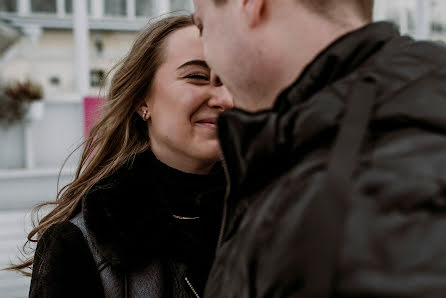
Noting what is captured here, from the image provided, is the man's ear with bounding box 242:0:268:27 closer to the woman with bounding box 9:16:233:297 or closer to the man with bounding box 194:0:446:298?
the man with bounding box 194:0:446:298

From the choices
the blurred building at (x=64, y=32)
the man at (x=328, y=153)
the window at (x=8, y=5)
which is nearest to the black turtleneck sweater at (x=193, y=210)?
the man at (x=328, y=153)

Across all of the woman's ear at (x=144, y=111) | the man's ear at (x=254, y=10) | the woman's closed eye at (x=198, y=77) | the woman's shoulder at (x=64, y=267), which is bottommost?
the woman's shoulder at (x=64, y=267)

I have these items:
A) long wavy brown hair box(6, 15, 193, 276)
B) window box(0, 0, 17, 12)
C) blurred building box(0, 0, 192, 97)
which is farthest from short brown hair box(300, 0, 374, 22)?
window box(0, 0, 17, 12)

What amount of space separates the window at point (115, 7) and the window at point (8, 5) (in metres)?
1.80

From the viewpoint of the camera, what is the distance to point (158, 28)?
223 centimetres

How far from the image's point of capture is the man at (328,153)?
0.69 m

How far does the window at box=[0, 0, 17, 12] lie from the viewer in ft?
31.9

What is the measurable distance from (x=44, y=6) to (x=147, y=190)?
9499 millimetres

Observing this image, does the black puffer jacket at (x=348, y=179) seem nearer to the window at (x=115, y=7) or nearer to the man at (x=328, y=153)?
the man at (x=328, y=153)

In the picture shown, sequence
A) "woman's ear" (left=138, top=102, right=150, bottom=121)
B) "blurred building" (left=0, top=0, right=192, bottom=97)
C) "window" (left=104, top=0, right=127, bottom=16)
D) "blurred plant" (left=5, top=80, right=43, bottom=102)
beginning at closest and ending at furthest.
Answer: "woman's ear" (left=138, top=102, right=150, bottom=121) < "blurred plant" (left=5, top=80, right=43, bottom=102) < "blurred building" (left=0, top=0, right=192, bottom=97) < "window" (left=104, top=0, right=127, bottom=16)

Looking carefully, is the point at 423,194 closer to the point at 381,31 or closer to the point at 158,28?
the point at 381,31

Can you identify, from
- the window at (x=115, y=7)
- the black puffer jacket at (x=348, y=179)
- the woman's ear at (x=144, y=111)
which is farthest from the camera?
the window at (x=115, y=7)

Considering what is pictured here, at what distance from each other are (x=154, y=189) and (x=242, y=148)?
104cm

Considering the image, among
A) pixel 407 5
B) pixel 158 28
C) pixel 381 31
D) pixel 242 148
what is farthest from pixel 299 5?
pixel 407 5
